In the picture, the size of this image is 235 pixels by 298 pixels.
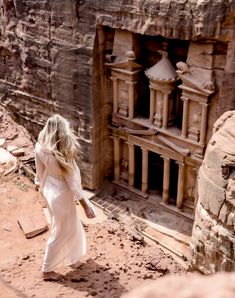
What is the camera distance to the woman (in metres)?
5.52

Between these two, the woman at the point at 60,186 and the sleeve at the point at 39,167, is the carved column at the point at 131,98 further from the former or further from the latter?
the sleeve at the point at 39,167

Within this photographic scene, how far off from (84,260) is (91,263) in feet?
0.41

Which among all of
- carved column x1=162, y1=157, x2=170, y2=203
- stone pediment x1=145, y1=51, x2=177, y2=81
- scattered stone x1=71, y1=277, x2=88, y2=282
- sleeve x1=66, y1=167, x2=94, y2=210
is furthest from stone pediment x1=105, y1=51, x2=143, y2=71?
scattered stone x1=71, y1=277, x2=88, y2=282

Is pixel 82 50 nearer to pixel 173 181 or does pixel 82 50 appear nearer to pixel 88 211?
pixel 173 181

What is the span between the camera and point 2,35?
39.0 feet

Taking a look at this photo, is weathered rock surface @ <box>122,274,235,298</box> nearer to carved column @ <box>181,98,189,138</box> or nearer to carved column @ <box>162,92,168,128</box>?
carved column @ <box>181,98,189,138</box>

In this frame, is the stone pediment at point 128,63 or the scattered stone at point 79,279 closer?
the scattered stone at point 79,279

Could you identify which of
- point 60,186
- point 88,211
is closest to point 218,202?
point 88,211

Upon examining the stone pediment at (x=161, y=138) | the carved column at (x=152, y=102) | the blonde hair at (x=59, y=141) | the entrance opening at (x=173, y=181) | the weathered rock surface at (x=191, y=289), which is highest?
the weathered rock surface at (x=191, y=289)

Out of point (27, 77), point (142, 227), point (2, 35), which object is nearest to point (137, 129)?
point (142, 227)

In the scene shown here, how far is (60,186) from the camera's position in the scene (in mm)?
5691

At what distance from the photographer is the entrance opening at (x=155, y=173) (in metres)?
11.2

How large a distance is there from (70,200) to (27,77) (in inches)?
259

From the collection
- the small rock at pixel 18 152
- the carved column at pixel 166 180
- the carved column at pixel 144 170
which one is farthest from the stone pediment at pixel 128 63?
the small rock at pixel 18 152
